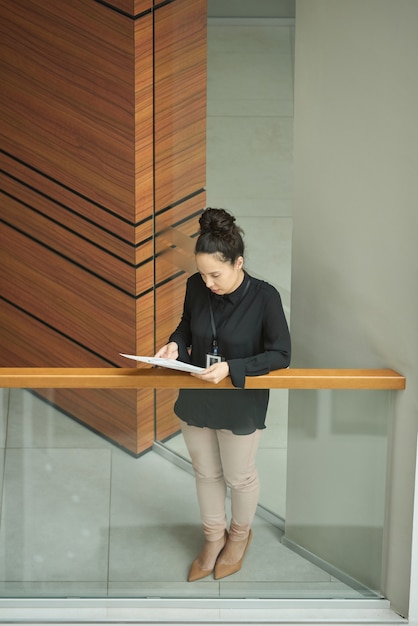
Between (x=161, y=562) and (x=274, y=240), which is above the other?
(x=274, y=240)

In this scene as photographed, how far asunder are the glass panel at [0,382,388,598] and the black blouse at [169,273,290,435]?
206 millimetres

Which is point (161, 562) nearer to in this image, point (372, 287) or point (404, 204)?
point (372, 287)

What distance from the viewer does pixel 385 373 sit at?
13.4 ft

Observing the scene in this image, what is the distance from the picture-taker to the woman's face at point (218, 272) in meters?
3.92

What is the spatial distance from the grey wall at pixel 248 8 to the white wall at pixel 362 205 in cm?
22

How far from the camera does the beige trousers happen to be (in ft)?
13.6

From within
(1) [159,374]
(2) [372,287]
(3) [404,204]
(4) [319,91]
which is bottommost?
(1) [159,374]

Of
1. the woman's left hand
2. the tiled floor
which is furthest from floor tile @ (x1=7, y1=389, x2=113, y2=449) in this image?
the woman's left hand

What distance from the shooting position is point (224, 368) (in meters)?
3.87

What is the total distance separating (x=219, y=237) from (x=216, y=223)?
0.19 feet

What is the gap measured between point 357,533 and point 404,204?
139 cm

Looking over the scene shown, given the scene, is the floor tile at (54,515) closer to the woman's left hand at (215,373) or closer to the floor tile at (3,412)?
the floor tile at (3,412)

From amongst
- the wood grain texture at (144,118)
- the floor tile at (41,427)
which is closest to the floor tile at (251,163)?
the wood grain texture at (144,118)

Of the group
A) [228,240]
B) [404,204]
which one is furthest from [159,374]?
[404,204]
